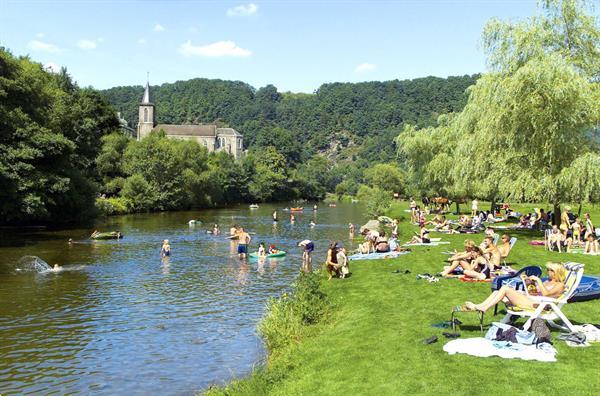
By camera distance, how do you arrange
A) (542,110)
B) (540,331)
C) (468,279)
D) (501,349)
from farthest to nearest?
(542,110)
(468,279)
(540,331)
(501,349)

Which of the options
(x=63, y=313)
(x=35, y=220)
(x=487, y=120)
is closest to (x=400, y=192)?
(x=35, y=220)

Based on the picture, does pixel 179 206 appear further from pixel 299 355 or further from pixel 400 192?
pixel 299 355

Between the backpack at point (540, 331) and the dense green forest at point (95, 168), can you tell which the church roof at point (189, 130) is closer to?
the dense green forest at point (95, 168)

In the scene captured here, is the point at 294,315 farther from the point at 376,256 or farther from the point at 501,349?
the point at 376,256

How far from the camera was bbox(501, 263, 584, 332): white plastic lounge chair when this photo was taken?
11.5m

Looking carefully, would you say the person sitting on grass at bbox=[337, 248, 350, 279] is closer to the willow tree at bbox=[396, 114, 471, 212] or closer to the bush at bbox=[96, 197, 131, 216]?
the willow tree at bbox=[396, 114, 471, 212]

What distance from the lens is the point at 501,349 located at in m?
10.8

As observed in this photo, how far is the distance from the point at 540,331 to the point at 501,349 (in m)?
0.89

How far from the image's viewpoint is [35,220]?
52.9 metres

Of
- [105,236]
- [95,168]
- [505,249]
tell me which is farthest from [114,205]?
[505,249]

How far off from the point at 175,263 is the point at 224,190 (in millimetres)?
84668

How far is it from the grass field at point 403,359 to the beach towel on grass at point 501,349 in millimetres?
187

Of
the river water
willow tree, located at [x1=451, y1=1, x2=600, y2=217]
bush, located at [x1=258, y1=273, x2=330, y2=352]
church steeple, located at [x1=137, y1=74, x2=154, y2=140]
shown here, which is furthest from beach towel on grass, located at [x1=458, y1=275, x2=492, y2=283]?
church steeple, located at [x1=137, y1=74, x2=154, y2=140]

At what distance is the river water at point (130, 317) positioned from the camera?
13.5 metres
